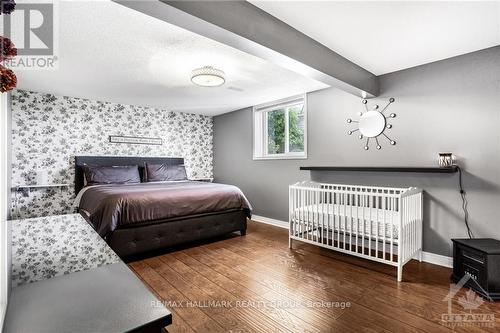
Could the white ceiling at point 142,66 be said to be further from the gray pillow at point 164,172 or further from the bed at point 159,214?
the bed at point 159,214

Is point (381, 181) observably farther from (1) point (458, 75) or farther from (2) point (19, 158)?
(2) point (19, 158)

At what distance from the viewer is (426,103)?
2.65m

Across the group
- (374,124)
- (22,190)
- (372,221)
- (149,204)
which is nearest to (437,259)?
(372,221)

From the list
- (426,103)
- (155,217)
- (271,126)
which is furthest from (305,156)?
(155,217)

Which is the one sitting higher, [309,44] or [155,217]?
[309,44]

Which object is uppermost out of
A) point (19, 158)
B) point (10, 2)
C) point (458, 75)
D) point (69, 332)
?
point (458, 75)

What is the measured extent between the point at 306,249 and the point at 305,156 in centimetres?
143

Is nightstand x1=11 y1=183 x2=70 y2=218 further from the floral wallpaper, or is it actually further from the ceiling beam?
the ceiling beam

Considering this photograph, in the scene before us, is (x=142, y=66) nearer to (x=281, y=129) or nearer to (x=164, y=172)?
(x=164, y=172)

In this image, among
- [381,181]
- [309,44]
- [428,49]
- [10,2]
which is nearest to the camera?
[10,2]

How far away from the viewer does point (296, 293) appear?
198 centimetres

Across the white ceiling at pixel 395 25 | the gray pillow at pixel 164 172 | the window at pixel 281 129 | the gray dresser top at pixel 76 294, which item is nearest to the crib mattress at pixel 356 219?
the window at pixel 281 129

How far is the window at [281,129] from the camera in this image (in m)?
4.00

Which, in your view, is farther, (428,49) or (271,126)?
(271,126)
